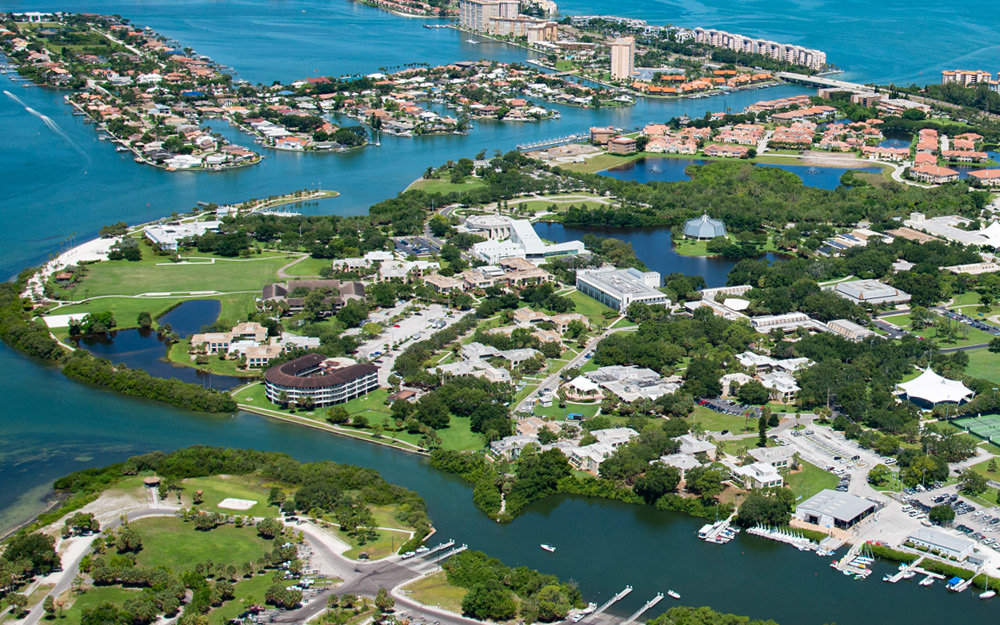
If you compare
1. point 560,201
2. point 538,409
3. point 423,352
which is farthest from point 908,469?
point 560,201

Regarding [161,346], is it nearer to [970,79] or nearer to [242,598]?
[242,598]

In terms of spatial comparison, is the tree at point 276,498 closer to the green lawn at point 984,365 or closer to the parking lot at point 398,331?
the parking lot at point 398,331

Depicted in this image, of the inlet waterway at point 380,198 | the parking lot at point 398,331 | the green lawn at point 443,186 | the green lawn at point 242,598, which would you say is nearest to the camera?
the green lawn at point 242,598

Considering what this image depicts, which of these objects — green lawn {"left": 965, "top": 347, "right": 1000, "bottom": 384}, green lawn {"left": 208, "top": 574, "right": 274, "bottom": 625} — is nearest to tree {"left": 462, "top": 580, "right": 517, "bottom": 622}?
green lawn {"left": 208, "top": 574, "right": 274, "bottom": 625}

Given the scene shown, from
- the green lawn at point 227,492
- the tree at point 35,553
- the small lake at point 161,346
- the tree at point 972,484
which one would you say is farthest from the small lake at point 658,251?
the tree at point 35,553

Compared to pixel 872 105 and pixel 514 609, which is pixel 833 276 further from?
pixel 872 105

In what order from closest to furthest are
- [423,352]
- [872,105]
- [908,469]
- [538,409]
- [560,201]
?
[908,469], [538,409], [423,352], [560,201], [872,105]
